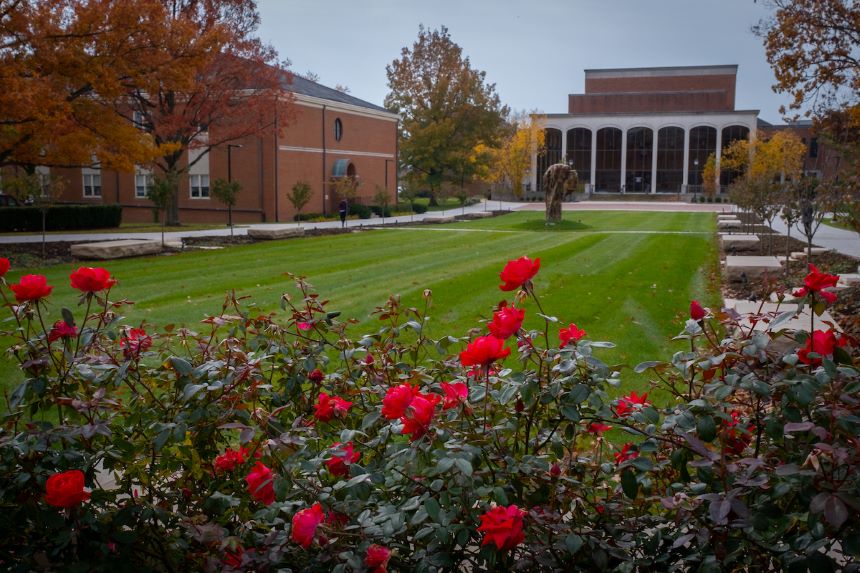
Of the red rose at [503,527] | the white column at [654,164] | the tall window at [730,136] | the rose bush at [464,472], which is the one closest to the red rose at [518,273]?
the rose bush at [464,472]

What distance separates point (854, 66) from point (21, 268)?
19.6 m

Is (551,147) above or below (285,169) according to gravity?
above

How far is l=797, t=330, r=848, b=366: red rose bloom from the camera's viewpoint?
2740mm

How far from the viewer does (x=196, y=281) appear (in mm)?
15312

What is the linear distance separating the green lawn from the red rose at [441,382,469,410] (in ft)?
15.3

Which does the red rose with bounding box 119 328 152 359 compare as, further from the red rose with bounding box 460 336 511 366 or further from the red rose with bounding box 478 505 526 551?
the red rose with bounding box 478 505 526 551

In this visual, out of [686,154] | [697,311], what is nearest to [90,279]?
[697,311]

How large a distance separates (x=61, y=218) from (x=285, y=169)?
40.7 ft

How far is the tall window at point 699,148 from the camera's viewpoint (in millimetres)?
78875

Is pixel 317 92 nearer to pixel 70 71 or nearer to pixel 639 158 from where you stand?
pixel 70 71

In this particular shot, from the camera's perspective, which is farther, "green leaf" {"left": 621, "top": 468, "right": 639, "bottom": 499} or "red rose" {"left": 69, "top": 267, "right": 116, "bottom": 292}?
"red rose" {"left": 69, "top": 267, "right": 116, "bottom": 292}

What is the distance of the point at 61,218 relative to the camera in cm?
3078

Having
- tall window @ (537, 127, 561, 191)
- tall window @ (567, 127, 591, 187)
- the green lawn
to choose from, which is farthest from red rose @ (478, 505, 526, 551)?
tall window @ (567, 127, 591, 187)

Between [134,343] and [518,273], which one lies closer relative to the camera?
[518,273]
